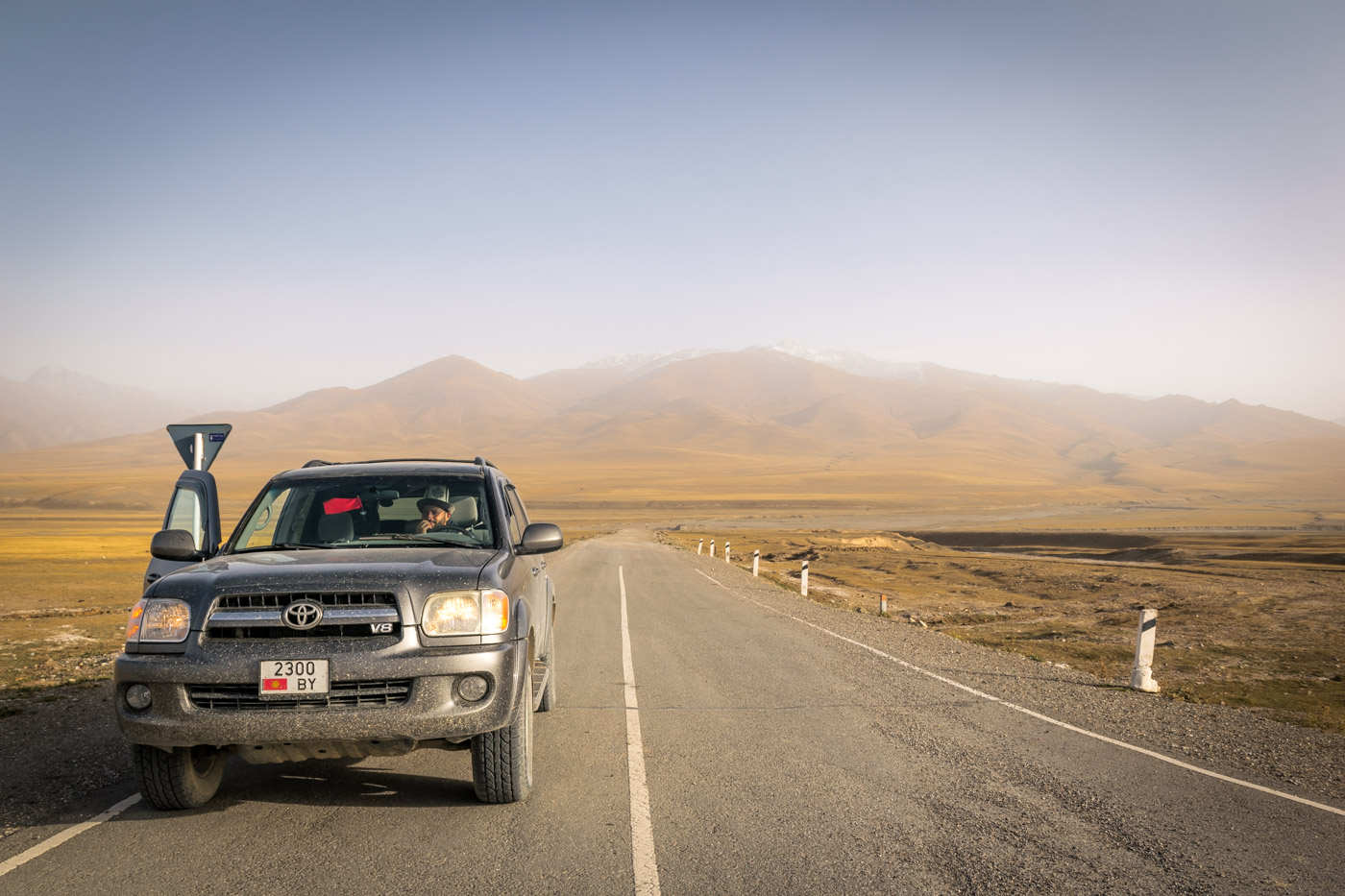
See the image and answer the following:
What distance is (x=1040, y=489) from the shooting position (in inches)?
6029

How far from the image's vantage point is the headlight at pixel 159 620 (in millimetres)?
4238

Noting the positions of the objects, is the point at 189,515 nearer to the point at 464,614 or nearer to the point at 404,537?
the point at 404,537

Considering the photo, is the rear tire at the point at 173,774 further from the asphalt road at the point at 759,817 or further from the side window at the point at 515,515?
the side window at the point at 515,515

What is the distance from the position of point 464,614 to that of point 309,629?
0.79m

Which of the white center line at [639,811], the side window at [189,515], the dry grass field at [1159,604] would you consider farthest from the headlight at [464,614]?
the dry grass field at [1159,604]

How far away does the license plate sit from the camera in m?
4.10

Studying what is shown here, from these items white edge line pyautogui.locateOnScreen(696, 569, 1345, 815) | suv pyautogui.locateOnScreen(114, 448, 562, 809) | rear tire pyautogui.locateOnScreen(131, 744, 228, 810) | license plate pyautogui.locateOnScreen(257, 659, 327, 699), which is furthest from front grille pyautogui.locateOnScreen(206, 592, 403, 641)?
white edge line pyautogui.locateOnScreen(696, 569, 1345, 815)

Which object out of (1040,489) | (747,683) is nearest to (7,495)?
(747,683)

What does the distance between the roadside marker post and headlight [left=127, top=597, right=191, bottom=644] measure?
9.65 m

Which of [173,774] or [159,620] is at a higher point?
[159,620]

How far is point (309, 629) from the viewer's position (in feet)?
13.8

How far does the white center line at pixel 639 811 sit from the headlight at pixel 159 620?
2.66m

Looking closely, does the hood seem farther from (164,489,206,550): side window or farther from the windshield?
(164,489,206,550): side window

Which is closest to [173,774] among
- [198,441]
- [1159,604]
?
[198,441]
